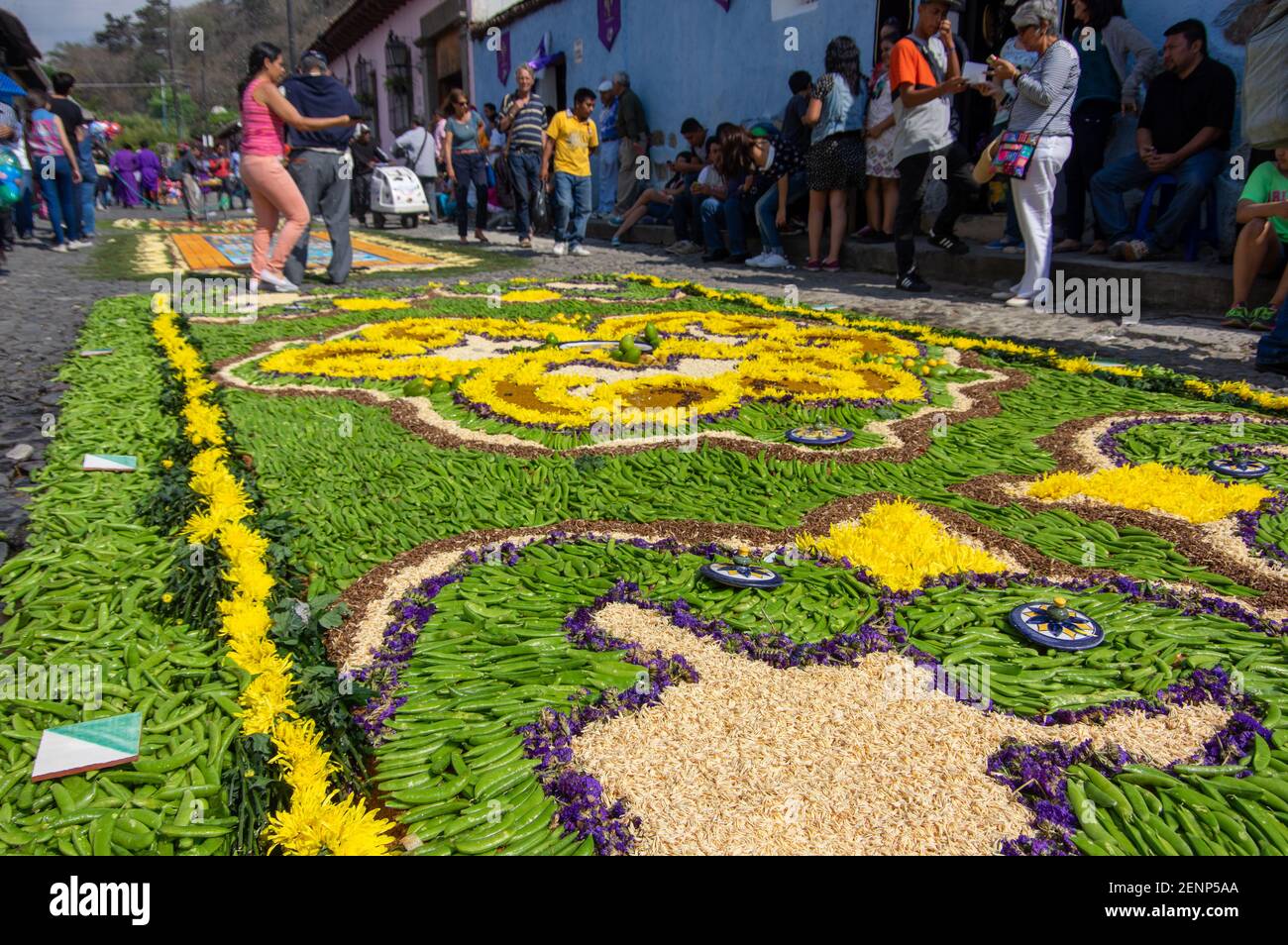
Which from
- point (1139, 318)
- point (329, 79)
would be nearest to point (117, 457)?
point (329, 79)

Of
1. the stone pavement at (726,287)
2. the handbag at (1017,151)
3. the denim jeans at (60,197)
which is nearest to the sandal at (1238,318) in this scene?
the stone pavement at (726,287)

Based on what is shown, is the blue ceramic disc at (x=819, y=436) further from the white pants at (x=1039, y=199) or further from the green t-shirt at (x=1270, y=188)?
the green t-shirt at (x=1270, y=188)

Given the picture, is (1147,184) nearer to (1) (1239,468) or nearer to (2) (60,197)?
(1) (1239,468)

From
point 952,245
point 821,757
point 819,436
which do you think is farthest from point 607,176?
point 821,757

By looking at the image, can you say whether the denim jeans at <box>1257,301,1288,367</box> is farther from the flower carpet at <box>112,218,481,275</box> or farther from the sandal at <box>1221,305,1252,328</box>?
the flower carpet at <box>112,218,481,275</box>

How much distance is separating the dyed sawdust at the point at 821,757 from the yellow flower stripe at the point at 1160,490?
135 cm

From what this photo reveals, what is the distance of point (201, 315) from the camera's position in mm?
7078

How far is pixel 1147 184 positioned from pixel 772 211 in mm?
4326

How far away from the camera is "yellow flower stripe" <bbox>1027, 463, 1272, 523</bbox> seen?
10.2 feet

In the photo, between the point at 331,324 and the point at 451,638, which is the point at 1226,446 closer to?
the point at 451,638

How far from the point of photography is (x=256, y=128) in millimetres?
7684

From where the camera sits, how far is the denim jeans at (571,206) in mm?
11320

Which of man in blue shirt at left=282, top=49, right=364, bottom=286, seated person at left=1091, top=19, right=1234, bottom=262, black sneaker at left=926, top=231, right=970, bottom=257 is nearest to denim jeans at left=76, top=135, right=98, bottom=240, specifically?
man in blue shirt at left=282, top=49, right=364, bottom=286

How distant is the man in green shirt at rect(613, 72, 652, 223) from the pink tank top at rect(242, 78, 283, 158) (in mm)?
8724
